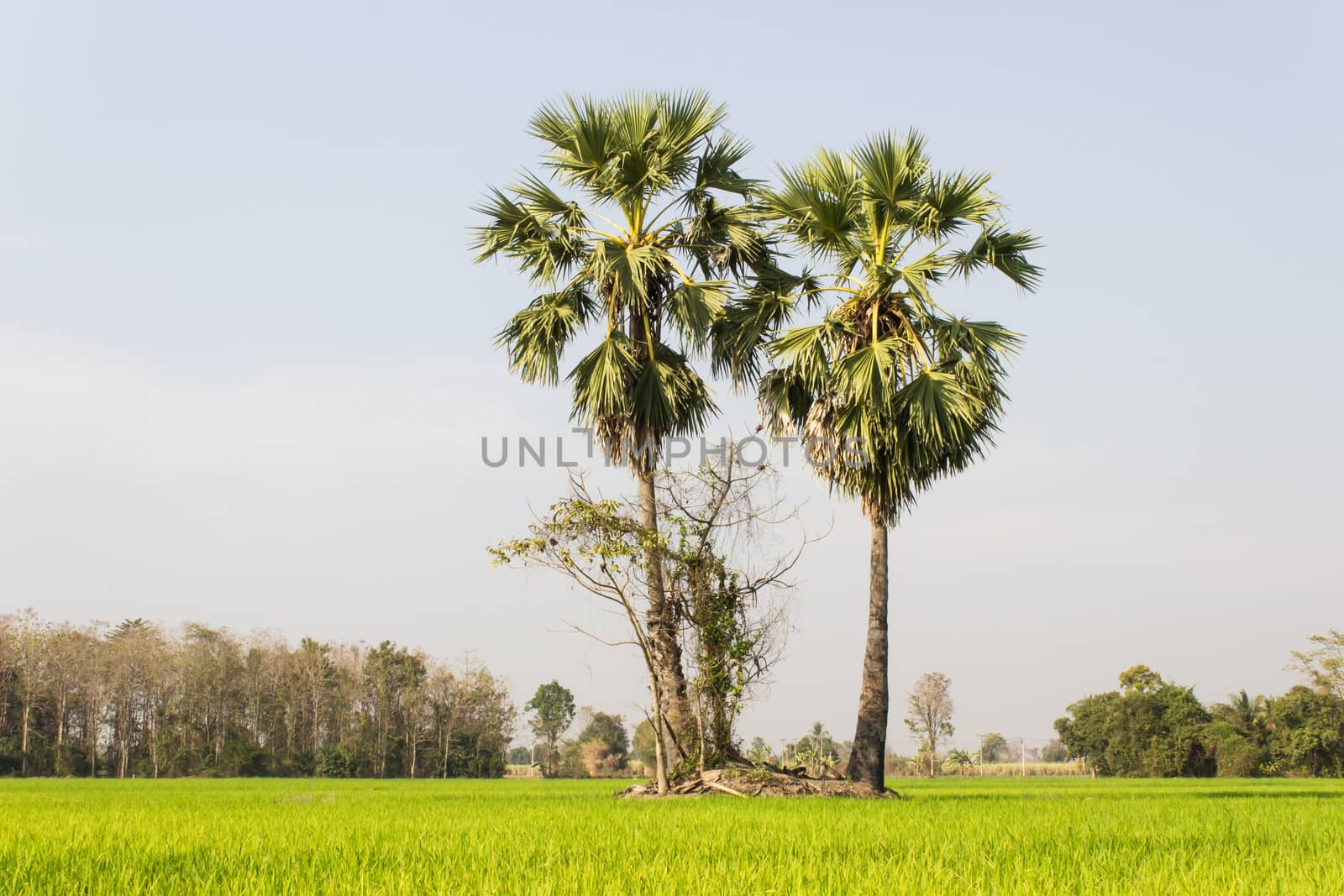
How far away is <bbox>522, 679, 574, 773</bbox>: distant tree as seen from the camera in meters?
58.0

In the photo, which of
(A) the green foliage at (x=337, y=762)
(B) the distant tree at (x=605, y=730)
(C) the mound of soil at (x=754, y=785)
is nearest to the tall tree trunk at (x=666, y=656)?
(C) the mound of soil at (x=754, y=785)

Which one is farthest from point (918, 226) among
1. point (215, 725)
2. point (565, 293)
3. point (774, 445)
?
point (215, 725)

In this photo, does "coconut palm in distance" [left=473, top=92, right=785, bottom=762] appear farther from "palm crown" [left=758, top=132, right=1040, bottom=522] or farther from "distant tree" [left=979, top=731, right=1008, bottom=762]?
"distant tree" [left=979, top=731, right=1008, bottom=762]

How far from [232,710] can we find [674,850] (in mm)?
42545

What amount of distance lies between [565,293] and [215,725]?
33.3 metres

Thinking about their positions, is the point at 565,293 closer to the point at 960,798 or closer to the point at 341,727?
the point at 960,798

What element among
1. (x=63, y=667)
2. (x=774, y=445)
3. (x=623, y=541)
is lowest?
(x=63, y=667)

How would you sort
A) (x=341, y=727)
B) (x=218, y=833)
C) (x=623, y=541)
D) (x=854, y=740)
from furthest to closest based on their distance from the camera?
1. (x=341, y=727)
2. (x=854, y=740)
3. (x=623, y=541)
4. (x=218, y=833)

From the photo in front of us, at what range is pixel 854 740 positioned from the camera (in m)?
17.5

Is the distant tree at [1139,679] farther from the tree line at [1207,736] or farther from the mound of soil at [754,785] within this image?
the mound of soil at [754,785]

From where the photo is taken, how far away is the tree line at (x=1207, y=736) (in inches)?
1454

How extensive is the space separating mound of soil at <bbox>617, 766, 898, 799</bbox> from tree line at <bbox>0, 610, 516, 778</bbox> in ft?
96.3

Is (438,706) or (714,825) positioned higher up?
(714,825)

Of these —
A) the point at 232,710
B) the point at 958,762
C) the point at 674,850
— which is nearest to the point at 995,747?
the point at 958,762
